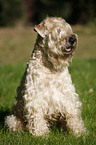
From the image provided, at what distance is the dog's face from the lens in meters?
3.25

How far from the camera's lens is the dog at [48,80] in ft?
10.8

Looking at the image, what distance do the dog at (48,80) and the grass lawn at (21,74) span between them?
0.21m

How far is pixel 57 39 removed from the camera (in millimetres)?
3268

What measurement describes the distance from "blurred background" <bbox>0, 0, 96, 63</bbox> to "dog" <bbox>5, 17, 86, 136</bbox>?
A: 28.2 feet

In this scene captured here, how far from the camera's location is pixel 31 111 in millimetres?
3344

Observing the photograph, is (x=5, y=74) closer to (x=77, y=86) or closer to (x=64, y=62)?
(x=77, y=86)

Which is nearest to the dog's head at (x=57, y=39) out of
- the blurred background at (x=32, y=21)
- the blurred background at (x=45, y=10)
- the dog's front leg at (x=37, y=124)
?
the dog's front leg at (x=37, y=124)

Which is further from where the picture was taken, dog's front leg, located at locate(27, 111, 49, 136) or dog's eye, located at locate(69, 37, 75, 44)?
dog's front leg, located at locate(27, 111, 49, 136)

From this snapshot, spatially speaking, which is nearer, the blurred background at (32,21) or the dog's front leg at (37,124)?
the dog's front leg at (37,124)

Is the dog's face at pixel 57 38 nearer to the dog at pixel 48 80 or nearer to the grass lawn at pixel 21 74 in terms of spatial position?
the dog at pixel 48 80

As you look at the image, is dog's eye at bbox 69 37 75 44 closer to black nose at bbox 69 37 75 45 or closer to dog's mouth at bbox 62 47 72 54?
black nose at bbox 69 37 75 45

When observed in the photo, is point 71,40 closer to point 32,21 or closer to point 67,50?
point 67,50

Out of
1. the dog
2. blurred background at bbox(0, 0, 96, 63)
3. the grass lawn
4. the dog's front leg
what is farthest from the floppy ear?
blurred background at bbox(0, 0, 96, 63)

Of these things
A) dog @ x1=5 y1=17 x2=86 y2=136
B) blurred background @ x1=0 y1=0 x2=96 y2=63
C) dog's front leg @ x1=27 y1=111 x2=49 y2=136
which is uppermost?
blurred background @ x1=0 y1=0 x2=96 y2=63
